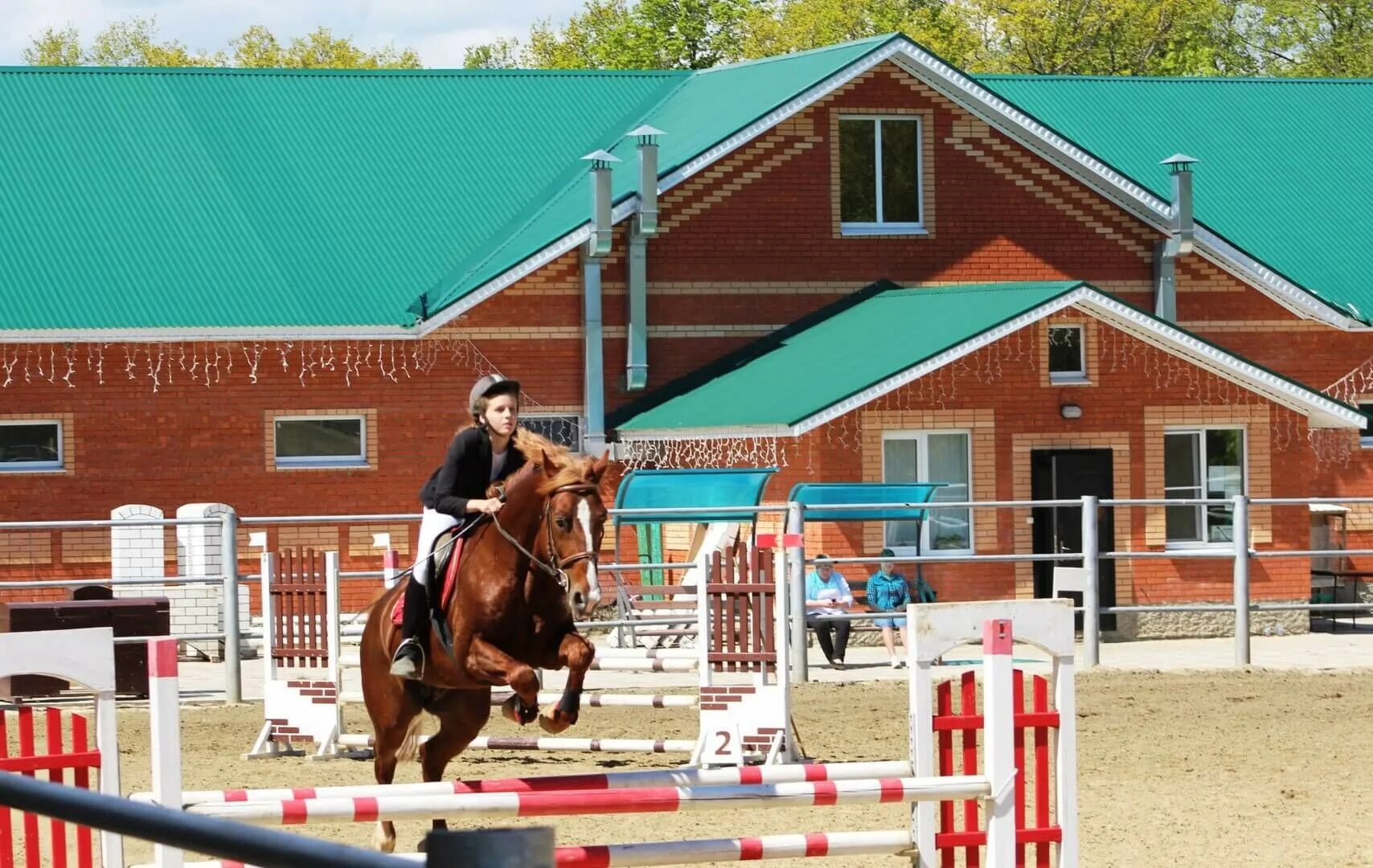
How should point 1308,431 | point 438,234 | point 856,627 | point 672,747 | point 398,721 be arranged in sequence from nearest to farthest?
point 398,721 < point 672,747 < point 856,627 < point 1308,431 < point 438,234

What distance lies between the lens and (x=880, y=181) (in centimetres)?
2644

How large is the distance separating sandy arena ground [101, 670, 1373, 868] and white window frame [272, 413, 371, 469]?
26.7 feet

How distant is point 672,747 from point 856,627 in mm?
9405

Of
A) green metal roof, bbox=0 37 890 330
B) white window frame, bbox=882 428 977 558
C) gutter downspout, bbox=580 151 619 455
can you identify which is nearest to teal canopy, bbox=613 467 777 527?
white window frame, bbox=882 428 977 558

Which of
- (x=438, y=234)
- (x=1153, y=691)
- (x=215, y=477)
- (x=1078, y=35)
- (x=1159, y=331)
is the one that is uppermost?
(x=1078, y=35)

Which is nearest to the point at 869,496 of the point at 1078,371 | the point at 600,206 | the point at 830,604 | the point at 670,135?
the point at 830,604

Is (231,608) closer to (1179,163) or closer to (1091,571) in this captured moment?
(1091,571)

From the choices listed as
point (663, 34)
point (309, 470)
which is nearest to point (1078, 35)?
point (663, 34)

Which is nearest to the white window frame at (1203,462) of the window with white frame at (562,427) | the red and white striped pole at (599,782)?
the window with white frame at (562,427)

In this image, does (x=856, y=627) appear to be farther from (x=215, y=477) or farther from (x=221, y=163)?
(x=221, y=163)

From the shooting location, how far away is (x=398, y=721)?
9.71 meters

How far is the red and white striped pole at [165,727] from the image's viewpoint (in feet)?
21.9

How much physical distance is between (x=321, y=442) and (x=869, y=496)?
7680 mm

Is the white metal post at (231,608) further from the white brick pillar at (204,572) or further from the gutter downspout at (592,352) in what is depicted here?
the gutter downspout at (592,352)
